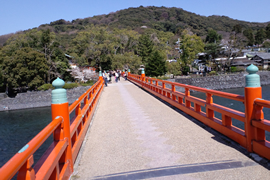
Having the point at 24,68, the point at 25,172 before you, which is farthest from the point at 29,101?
the point at 25,172

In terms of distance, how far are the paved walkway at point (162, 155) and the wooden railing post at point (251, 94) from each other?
0.45 metres

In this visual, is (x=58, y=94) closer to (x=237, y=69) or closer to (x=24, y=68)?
(x=24, y=68)

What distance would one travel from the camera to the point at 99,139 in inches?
224

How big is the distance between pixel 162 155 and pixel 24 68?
128ft

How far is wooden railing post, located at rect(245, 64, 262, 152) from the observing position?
397 centimetres

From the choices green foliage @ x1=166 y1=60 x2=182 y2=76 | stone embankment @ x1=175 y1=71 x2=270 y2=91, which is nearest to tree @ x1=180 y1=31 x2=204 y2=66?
green foliage @ x1=166 y1=60 x2=182 y2=76

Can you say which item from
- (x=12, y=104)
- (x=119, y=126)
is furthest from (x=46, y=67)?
(x=119, y=126)

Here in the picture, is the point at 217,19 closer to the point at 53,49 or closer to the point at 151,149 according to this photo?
the point at 53,49

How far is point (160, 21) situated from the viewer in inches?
6831

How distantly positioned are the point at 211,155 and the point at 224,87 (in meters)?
50.9

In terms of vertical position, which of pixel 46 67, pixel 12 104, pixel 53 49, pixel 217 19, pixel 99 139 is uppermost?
pixel 217 19

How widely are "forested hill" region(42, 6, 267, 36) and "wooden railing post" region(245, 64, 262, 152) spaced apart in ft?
489

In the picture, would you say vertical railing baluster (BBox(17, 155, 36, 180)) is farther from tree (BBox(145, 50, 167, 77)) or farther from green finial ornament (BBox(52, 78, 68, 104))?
tree (BBox(145, 50, 167, 77))

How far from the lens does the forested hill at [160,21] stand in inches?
6033
